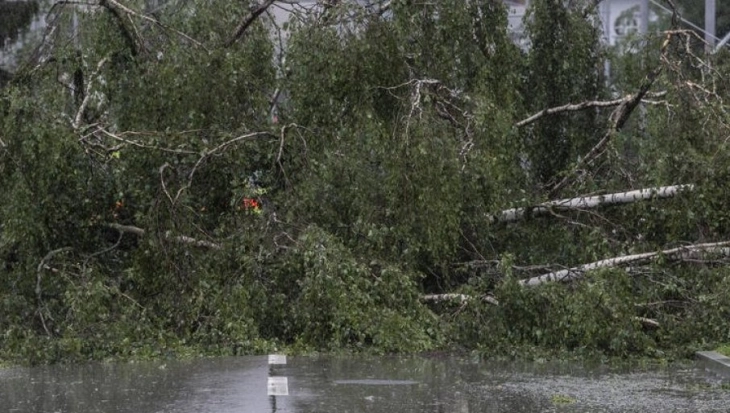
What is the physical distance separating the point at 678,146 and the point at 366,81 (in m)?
3.51

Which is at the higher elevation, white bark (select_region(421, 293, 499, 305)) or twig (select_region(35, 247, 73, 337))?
twig (select_region(35, 247, 73, 337))

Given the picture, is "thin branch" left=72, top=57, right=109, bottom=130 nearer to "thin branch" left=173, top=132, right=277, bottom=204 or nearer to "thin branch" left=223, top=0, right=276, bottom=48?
"thin branch" left=223, top=0, right=276, bottom=48

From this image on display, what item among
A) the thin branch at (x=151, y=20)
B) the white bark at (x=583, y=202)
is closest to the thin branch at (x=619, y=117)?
the white bark at (x=583, y=202)

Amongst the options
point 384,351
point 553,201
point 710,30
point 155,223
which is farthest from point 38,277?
point 710,30

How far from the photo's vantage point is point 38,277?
13086 mm

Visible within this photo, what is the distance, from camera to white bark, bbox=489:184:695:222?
1396cm

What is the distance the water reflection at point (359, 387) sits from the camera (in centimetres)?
870

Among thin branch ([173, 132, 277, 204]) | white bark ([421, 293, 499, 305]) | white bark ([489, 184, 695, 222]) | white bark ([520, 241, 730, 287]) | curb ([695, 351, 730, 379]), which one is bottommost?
curb ([695, 351, 730, 379])

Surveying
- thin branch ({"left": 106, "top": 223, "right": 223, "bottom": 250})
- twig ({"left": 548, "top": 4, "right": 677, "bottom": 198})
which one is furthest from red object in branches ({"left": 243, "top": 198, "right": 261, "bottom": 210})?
twig ({"left": 548, "top": 4, "right": 677, "bottom": 198})

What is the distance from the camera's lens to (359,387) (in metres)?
9.73

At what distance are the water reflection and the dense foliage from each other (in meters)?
0.74

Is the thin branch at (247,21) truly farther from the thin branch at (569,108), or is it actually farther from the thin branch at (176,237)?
the thin branch at (569,108)

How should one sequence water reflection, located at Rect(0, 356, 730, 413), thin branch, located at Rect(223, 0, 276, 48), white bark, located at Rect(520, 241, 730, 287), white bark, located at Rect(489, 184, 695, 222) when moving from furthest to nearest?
thin branch, located at Rect(223, 0, 276, 48)
white bark, located at Rect(489, 184, 695, 222)
white bark, located at Rect(520, 241, 730, 287)
water reflection, located at Rect(0, 356, 730, 413)

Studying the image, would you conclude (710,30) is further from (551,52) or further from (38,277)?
(38,277)
